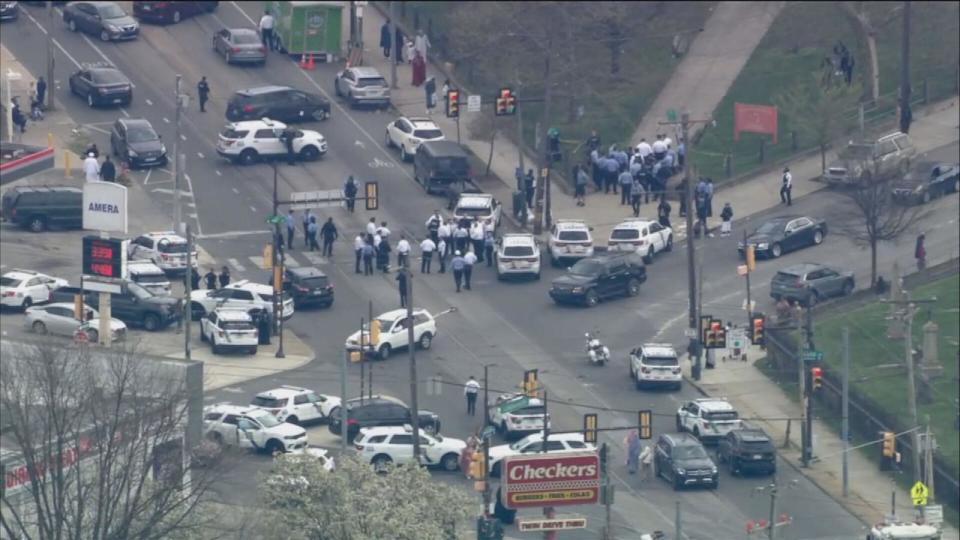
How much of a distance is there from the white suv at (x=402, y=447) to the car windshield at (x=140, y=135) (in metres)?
27.1

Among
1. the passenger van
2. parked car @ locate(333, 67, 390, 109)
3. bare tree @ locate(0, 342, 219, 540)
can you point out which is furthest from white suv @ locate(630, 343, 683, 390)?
parked car @ locate(333, 67, 390, 109)

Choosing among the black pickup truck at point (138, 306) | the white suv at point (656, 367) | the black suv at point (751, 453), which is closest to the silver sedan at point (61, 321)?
the black pickup truck at point (138, 306)

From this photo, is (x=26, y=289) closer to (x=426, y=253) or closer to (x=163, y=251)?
(x=163, y=251)

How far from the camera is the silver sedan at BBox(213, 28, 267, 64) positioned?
4749 inches

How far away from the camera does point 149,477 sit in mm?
74375

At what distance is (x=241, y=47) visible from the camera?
396ft

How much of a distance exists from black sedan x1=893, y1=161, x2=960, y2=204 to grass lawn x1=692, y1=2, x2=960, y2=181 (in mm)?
7048

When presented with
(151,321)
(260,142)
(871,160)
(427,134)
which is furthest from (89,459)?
(871,160)

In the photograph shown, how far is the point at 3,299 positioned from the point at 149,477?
25461 millimetres

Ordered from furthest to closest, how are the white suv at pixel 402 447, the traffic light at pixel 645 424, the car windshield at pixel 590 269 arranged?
the car windshield at pixel 590 269 < the traffic light at pixel 645 424 < the white suv at pixel 402 447

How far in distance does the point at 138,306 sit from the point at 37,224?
980cm

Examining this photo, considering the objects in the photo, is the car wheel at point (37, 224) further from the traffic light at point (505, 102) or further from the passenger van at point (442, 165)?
the traffic light at point (505, 102)

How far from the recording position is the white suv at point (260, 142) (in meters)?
112

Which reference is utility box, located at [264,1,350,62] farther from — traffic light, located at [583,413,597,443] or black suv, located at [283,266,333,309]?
traffic light, located at [583,413,597,443]
